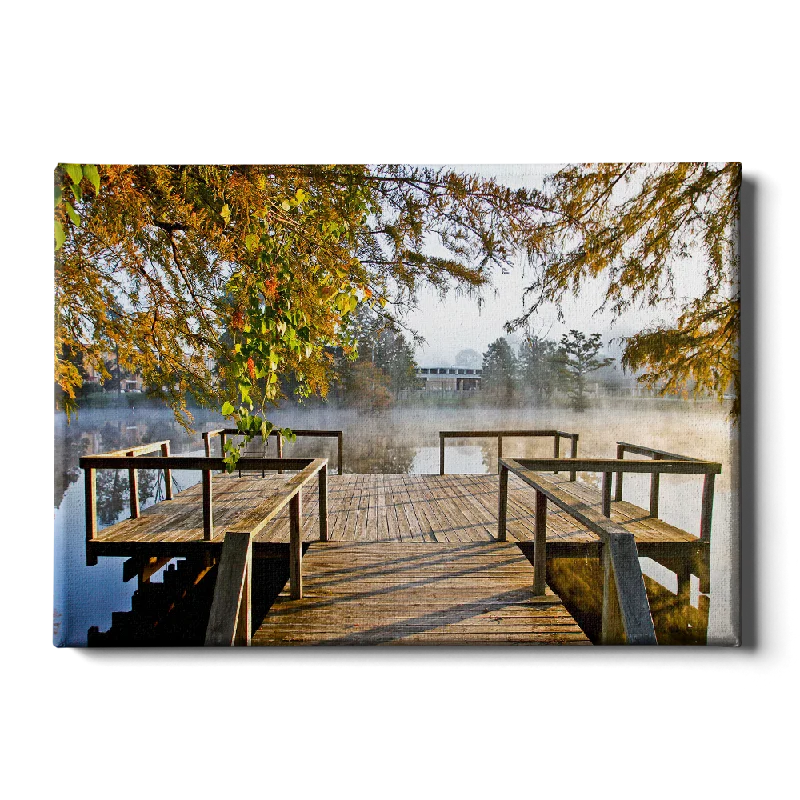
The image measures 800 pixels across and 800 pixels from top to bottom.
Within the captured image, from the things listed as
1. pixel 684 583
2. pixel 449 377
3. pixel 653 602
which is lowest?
pixel 653 602

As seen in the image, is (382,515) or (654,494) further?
(382,515)

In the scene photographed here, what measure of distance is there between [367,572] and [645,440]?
1.68m

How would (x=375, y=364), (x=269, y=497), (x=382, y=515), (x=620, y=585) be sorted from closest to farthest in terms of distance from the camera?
(x=620, y=585)
(x=269, y=497)
(x=375, y=364)
(x=382, y=515)

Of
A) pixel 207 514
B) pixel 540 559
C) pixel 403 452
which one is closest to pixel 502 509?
pixel 540 559

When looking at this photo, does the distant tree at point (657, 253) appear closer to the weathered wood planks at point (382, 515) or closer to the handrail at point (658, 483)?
the handrail at point (658, 483)

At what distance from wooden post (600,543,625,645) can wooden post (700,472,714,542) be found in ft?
2.49

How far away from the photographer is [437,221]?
2195 millimetres

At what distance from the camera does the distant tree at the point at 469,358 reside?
7.80 ft

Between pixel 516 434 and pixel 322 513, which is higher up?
pixel 516 434

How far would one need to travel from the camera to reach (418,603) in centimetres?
209

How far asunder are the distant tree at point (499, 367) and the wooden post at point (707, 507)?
41.7 inches

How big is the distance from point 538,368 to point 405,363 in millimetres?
773

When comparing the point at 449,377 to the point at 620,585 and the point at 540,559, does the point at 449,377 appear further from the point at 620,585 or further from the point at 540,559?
the point at 620,585
